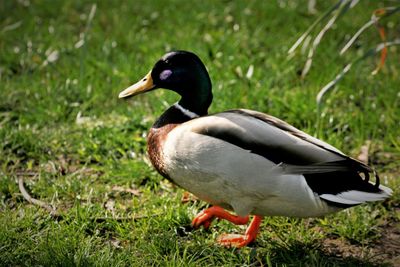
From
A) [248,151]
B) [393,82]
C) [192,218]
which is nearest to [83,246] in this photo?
[192,218]

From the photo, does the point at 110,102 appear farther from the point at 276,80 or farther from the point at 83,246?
the point at 83,246

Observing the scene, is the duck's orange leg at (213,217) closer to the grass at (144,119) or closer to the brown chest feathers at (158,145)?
the grass at (144,119)

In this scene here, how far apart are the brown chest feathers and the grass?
0.91 feet

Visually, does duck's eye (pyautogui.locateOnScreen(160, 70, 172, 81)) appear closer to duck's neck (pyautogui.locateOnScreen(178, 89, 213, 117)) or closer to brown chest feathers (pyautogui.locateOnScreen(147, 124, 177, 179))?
duck's neck (pyautogui.locateOnScreen(178, 89, 213, 117))

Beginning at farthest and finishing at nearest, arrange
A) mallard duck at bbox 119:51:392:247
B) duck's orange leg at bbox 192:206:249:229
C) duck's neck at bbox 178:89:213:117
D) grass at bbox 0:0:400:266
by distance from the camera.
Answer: duck's neck at bbox 178:89:213:117 → duck's orange leg at bbox 192:206:249:229 → grass at bbox 0:0:400:266 → mallard duck at bbox 119:51:392:247

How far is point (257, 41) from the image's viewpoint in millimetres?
5613

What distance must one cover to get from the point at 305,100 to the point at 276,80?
45 centimetres

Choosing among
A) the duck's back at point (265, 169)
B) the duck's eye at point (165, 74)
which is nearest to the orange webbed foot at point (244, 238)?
the duck's back at point (265, 169)

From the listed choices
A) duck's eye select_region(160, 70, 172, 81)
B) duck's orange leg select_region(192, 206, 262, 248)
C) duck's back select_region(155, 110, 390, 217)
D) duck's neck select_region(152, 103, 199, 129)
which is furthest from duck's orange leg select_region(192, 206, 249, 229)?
duck's eye select_region(160, 70, 172, 81)

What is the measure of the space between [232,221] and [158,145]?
55 centimetres

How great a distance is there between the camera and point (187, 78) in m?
3.55

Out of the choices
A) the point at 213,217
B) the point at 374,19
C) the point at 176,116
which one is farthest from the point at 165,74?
the point at 374,19

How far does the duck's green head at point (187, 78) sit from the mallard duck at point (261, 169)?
24cm

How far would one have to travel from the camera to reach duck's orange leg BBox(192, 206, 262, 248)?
3350 mm
